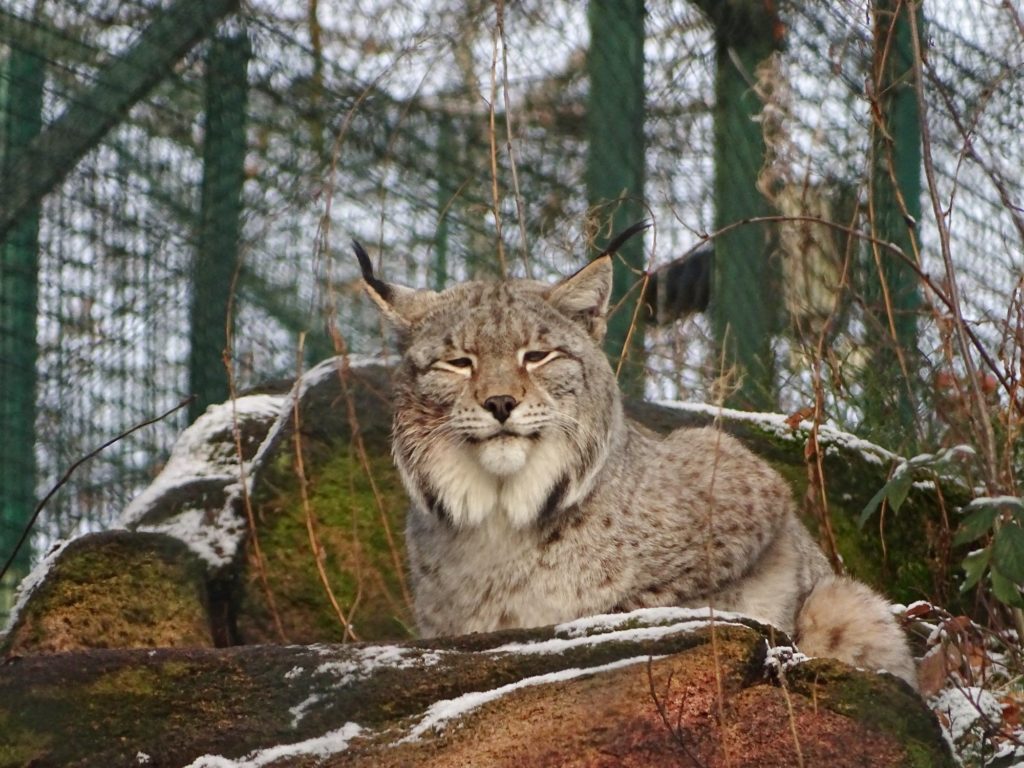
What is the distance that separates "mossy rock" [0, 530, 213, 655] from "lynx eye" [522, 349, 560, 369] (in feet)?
4.82

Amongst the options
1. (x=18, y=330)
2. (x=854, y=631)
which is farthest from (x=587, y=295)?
(x=18, y=330)

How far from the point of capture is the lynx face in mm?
4277

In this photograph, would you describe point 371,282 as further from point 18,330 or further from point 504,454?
point 18,330

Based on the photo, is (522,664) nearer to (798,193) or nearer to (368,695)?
(368,695)

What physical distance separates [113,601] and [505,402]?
1.55 m

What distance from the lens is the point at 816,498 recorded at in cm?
541

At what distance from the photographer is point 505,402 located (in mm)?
4203

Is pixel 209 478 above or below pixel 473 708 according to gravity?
above

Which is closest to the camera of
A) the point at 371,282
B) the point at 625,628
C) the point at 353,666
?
the point at 353,666

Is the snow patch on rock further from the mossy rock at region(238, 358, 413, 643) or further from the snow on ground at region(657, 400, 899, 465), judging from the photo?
the snow on ground at region(657, 400, 899, 465)

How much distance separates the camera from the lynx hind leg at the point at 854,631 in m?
4.09

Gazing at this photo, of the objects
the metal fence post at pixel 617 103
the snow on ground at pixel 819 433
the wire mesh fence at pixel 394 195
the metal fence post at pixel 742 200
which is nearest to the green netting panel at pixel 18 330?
the wire mesh fence at pixel 394 195

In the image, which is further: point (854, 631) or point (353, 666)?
point (854, 631)

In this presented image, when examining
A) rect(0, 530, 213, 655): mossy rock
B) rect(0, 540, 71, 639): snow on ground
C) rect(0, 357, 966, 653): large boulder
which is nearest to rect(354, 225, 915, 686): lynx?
rect(0, 357, 966, 653): large boulder
